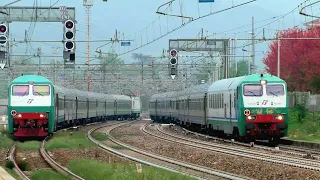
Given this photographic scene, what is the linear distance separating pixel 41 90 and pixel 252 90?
36.4ft

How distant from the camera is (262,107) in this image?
31.2m

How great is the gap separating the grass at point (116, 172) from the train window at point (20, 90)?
15385 mm

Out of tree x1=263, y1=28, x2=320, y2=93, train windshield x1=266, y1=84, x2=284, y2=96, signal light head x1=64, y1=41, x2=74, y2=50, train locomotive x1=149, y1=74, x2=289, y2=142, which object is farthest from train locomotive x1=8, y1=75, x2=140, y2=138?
tree x1=263, y1=28, x2=320, y2=93

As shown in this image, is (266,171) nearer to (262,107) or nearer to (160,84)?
(262,107)

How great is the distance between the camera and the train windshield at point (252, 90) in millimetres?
31562

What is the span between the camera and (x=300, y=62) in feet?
220

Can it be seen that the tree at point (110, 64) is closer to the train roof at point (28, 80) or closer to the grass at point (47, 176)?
the train roof at point (28, 80)

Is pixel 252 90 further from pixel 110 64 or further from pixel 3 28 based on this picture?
pixel 110 64

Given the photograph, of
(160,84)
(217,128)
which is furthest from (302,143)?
(160,84)

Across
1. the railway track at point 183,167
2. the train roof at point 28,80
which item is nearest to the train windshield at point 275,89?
the railway track at point 183,167

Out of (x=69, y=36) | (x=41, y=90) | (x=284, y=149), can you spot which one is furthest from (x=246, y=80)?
(x=41, y=90)

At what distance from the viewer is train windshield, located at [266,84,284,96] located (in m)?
31.6

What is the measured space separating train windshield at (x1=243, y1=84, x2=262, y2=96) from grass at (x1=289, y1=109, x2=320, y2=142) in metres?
4.15

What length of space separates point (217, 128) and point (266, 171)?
19.7m
